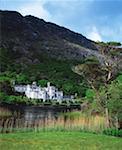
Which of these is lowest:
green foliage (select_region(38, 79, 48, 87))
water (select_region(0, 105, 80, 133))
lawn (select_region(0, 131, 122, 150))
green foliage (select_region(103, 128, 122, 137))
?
lawn (select_region(0, 131, 122, 150))

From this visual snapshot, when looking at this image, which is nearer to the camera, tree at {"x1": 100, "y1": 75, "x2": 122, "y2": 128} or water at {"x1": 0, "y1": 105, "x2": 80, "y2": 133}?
water at {"x1": 0, "y1": 105, "x2": 80, "y2": 133}

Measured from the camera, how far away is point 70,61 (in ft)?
644

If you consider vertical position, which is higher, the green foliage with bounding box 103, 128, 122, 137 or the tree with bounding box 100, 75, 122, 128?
the tree with bounding box 100, 75, 122, 128

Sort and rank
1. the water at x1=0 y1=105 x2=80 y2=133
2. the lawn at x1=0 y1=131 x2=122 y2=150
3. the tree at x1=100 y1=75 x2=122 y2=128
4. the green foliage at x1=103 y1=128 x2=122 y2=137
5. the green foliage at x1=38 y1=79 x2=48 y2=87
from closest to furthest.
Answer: the lawn at x1=0 y1=131 x2=122 y2=150 → the water at x1=0 y1=105 x2=80 y2=133 → the green foliage at x1=103 y1=128 x2=122 y2=137 → the tree at x1=100 y1=75 x2=122 y2=128 → the green foliage at x1=38 y1=79 x2=48 y2=87

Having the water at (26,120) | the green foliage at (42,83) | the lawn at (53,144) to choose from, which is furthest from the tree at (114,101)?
the green foliage at (42,83)

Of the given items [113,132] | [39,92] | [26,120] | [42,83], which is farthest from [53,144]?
[42,83]

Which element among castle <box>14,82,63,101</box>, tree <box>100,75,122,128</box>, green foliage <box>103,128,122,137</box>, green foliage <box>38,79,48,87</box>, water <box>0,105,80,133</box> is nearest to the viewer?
water <box>0,105,80,133</box>

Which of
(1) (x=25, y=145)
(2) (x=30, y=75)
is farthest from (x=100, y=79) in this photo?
(2) (x=30, y=75)

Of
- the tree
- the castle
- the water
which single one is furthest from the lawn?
the castle

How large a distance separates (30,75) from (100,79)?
11819 cm

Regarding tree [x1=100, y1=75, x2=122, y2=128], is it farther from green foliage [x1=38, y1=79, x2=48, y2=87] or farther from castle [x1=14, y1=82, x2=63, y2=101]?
green foliage [x1=38, y1=79, x2=48, y2=87]

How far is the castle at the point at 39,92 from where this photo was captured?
4663 inches

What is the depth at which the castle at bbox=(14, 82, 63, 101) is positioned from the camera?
118 metres

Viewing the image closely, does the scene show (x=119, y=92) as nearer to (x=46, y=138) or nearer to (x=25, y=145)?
(x=46, y=138)
